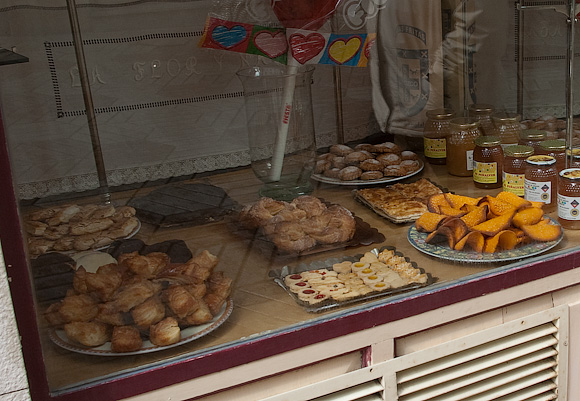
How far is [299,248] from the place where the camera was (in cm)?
127

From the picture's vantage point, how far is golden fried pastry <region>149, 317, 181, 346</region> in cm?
100

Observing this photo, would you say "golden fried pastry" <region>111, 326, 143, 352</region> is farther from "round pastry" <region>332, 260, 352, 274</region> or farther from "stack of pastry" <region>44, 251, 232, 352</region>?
"round pastry" <region>332, 260, 352, 274</region>

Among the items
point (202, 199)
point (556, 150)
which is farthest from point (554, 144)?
point (202, 199)

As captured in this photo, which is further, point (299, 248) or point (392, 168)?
point (392, 168)

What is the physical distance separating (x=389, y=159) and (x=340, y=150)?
15cm

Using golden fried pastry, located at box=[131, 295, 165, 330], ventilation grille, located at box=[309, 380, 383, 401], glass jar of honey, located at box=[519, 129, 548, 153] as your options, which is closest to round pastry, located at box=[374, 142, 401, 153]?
glass jar of honey, located at box=[519, 129, 548, 153]

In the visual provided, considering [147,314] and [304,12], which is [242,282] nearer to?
[147,314]

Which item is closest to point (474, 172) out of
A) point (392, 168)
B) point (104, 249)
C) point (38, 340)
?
point (392, 168)

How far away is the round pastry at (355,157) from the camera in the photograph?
1.63 meters

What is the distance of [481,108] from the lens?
1722 millimetres

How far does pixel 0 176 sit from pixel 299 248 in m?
0.59

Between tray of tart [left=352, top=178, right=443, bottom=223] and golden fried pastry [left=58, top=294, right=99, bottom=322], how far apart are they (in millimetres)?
686

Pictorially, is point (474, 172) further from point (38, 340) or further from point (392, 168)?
point (38, 340)

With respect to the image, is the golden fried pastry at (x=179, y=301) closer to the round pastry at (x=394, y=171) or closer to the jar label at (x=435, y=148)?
the round pastry at (x=394, y=171)
